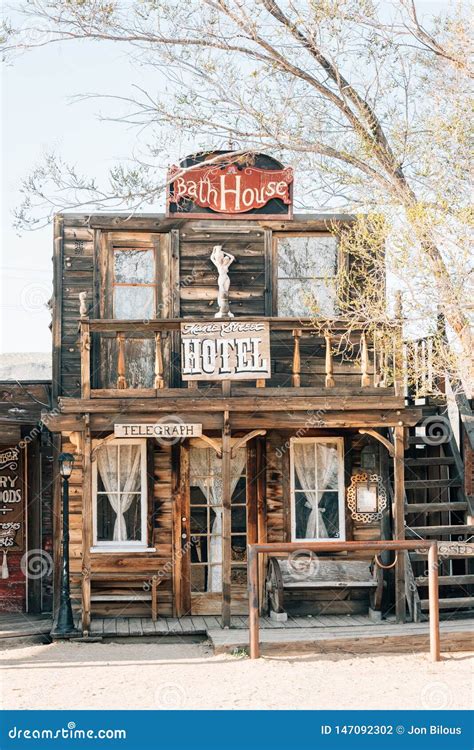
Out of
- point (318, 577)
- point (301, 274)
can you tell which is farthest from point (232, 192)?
point (318, 577)

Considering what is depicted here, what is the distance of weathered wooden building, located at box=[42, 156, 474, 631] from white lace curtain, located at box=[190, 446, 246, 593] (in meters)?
0.02

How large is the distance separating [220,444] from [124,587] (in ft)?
8.54

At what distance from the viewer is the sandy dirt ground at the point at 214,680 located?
9773 mm

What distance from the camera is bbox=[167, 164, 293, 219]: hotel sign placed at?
1523 cm

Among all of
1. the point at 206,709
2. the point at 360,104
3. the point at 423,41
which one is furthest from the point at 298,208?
the point at 206,709

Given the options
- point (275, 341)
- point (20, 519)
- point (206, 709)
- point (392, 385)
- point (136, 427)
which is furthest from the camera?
point (20, 519)

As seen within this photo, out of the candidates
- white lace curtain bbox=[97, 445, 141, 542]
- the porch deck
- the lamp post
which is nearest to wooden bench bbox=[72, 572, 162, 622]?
the porch deck

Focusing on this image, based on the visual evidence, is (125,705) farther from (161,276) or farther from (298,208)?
(298,208)

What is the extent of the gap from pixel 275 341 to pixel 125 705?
707 centimetres

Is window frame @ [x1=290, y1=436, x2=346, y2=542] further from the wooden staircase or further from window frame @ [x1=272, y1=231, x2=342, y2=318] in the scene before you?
window frame @ [x1=272, y1=231, x2=342, y2=318]

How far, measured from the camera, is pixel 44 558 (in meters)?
16.7

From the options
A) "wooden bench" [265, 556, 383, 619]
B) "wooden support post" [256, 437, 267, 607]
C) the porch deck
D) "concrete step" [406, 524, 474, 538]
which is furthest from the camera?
"wooden support post" [256, 437, 267, 607]

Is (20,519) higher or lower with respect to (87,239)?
lower

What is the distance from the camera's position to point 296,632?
13.0 meters
